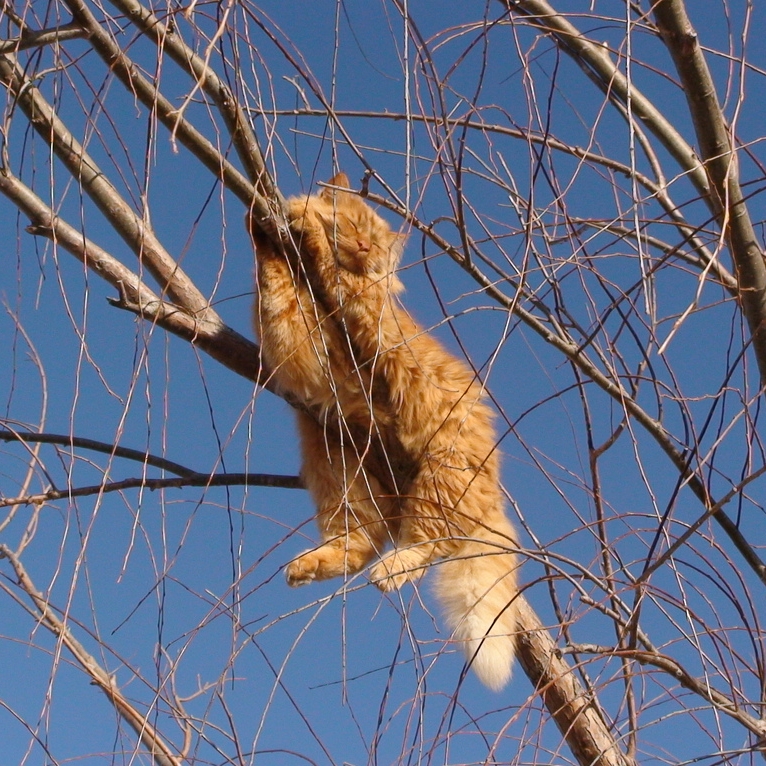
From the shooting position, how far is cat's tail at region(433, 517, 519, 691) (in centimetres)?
278

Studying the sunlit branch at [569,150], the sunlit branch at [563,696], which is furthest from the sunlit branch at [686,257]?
→ the sunlit branch at [563,696]

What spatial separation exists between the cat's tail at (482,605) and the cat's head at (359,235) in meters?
1.09

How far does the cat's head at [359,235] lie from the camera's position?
3.34 metres

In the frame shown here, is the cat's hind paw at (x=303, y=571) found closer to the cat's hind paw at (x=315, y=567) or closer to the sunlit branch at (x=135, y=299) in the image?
the cat's hind paw at (x=315, y=567)

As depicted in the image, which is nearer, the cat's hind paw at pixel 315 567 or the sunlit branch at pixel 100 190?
the sunlit branch at pixel 100 190

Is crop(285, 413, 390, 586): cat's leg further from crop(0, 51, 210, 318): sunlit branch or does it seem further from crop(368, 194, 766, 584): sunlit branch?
crop(368, 194, 766, 584): sunlit branch

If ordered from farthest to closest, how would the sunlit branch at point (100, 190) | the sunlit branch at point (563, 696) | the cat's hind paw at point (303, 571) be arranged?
1. the cat's hind paw at point (303, 571)
2. the sunlit branch at point (563, 696)
3. the sunlit branch at point (100, 190)

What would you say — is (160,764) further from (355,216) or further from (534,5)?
(355,216)

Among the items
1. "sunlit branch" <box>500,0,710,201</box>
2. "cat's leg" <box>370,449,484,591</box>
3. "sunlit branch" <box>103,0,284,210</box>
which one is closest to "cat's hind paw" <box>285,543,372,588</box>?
"cat's leg" <box>370,449,484,591</box>

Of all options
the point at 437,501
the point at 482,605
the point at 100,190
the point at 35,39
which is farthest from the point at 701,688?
the point at 100,190

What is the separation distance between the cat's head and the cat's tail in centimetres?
109

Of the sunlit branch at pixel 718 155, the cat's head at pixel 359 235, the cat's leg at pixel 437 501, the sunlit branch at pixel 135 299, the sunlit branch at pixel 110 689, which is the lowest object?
the sunlit branch at pixel 110 689

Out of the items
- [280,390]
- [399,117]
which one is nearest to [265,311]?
[280,390]

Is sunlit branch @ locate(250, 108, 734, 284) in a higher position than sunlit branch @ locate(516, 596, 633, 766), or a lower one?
higher
